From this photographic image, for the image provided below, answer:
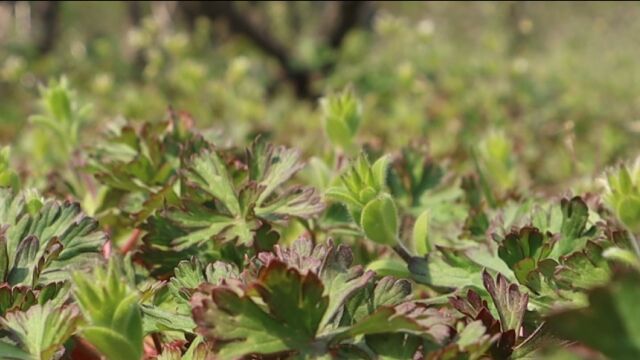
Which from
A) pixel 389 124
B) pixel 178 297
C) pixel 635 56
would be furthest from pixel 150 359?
pixel 635 56

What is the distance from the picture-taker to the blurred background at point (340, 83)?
8.96 ft

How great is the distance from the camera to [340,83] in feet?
13.0

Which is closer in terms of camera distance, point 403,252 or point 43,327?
point 43,327

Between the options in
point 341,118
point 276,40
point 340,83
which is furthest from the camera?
point 276,40

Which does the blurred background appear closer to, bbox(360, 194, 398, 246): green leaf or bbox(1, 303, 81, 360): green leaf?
bbox(360, 194, 398, 246): green leaf

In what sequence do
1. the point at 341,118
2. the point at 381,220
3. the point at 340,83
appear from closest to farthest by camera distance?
the point at 381,220 < the point at 341,118 < the point at 340,83

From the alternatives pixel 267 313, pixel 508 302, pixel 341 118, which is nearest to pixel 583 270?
pixel 508 302

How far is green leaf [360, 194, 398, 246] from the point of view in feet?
2.78

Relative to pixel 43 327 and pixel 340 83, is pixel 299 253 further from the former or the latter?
pixel 340 83

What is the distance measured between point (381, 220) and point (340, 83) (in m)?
3.16

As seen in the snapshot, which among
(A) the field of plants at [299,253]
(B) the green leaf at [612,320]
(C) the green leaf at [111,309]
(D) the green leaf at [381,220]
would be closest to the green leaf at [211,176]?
(A) the field of plants at [299,253]

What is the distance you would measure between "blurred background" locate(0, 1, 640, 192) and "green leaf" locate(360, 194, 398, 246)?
22.6 inches

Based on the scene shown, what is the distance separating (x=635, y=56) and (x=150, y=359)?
5969 mm

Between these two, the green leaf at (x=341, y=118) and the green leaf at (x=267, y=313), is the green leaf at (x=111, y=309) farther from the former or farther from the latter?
the green leaf at (x=341, y=118)
